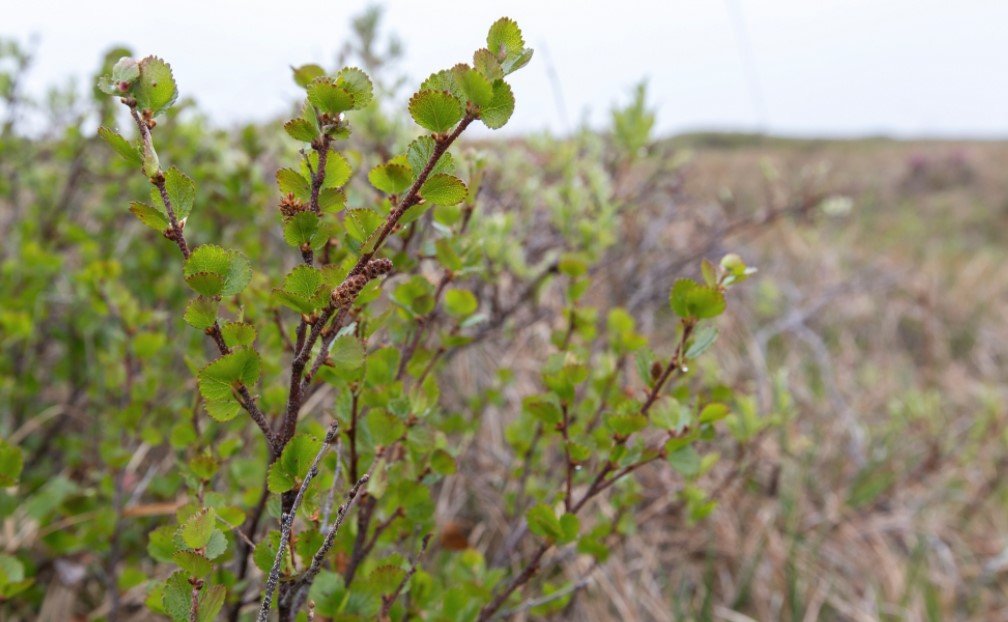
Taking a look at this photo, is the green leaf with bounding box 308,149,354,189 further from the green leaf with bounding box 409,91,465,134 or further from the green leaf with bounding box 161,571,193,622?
the green leaf with bounding box 161,571,193,622

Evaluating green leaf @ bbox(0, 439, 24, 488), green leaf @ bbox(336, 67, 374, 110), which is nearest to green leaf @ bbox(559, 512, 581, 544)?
green leaf @ bbox(336, 67, 374, 110)

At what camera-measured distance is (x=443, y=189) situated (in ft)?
2.27

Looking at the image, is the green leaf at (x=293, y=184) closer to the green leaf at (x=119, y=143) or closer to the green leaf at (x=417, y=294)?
the green leaf at (x=119, y=143)

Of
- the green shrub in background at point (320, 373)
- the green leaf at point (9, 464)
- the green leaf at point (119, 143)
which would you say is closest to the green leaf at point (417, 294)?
the green shrub in background at point (320, 373)

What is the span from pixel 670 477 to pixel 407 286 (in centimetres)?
133

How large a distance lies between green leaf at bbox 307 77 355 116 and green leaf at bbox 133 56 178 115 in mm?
144

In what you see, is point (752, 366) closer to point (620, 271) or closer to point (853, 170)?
point (620, 271)

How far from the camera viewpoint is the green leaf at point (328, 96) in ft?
2.19

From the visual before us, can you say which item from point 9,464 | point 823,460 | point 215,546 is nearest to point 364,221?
point 215,546

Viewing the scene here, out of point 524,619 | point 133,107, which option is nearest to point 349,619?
point 133,107

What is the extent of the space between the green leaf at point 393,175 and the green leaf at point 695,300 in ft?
1.20

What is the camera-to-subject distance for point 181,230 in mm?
700

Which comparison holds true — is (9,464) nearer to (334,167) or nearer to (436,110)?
(334,167)

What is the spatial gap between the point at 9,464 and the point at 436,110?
74 centimetres
